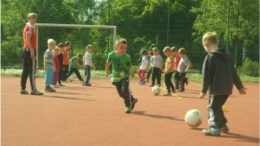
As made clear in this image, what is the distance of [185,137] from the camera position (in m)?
7.83

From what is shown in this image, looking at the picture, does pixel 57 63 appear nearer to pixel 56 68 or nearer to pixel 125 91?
pixel 56 68

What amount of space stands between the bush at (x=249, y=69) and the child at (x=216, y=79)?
23883 mm

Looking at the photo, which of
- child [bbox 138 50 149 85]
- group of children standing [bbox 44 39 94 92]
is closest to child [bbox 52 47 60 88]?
group of children standing [bbox 44 39 94 92]

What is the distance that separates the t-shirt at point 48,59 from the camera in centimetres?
1606

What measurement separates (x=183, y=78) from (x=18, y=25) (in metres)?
28.3

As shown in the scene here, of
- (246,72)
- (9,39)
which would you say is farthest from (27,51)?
(9,39)

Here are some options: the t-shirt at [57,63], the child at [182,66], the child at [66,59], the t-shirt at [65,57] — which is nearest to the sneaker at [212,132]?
the child at [182,66]

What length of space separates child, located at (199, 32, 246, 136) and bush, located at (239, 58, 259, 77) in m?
23.9

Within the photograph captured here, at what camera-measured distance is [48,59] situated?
1614 centimetres

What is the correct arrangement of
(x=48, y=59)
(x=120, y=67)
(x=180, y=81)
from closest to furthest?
1. (x=120, y=67)
2. (x=48, y=59)
3. (x=180, y=81)

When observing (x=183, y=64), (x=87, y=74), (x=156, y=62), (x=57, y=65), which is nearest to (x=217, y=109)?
(x=183, y=64)

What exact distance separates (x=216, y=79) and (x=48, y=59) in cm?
897

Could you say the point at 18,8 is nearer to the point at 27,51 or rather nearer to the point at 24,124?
the point at 27,51

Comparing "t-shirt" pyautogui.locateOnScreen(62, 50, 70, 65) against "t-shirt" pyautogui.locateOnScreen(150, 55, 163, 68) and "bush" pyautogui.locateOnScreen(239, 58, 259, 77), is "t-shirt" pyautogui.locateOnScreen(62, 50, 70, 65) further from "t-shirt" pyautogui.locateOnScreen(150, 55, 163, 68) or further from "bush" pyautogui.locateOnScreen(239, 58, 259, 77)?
"bush" pyautogui.locateOnScreen(239, 58, 259, 77)
